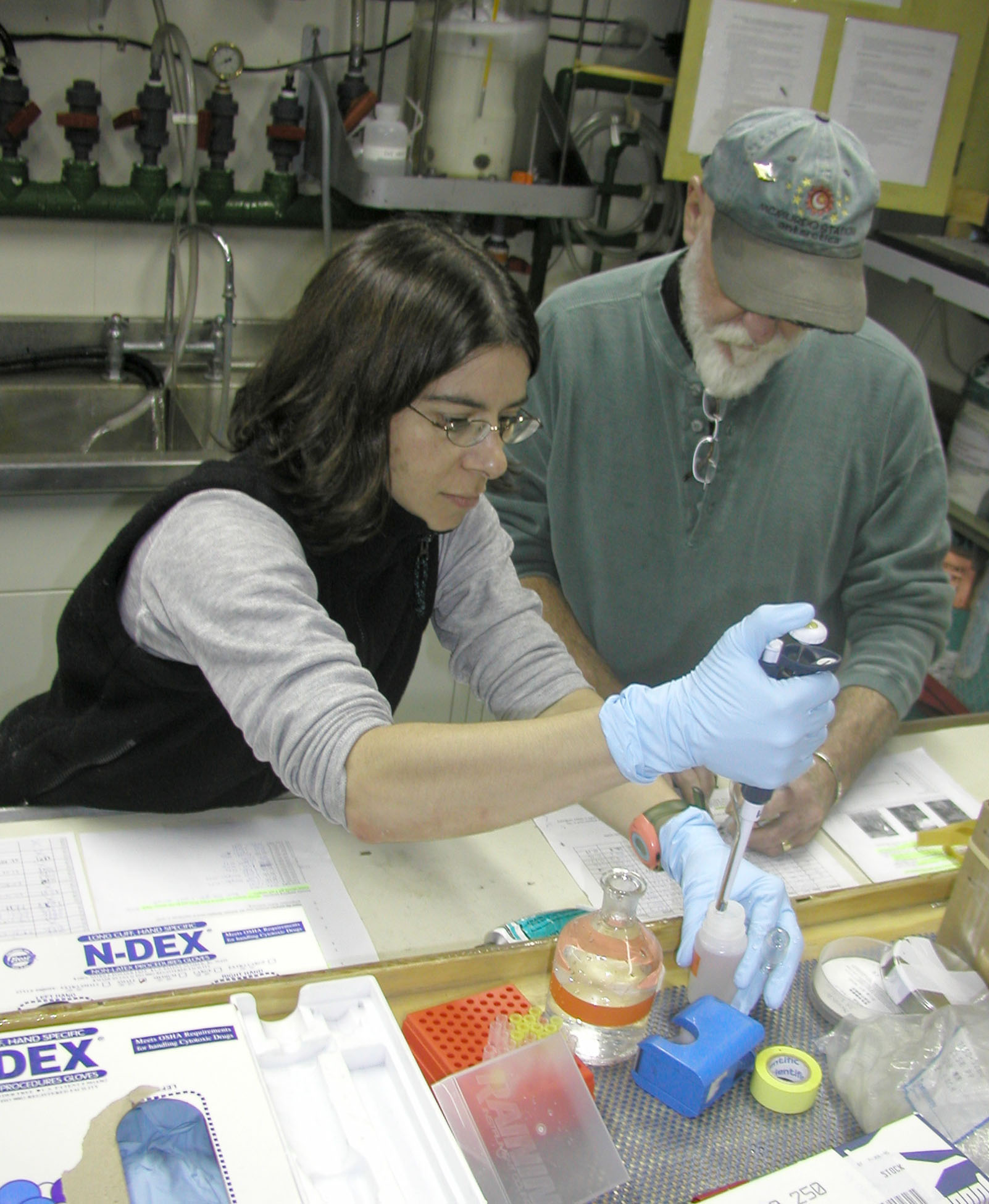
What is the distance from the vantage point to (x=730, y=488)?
64.8 inches

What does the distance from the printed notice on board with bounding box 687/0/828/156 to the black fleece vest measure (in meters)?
1.41

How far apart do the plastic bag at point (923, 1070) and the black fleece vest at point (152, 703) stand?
647 millimetres

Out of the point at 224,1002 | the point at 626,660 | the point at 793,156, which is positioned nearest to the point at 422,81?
the point at 793,156

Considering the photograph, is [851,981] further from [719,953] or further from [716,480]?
[716,480]

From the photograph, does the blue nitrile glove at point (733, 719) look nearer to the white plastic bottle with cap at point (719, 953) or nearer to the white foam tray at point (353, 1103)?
the white plastic bottle with cap at point (719, 953)

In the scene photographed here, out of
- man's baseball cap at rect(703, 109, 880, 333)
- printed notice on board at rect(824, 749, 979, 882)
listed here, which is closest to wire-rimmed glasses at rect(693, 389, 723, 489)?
man's baseball cap at rect(703, 109, 880, 333)

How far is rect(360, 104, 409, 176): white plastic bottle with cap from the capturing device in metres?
2.21

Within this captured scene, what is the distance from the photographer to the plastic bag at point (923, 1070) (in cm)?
89

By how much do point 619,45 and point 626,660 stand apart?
151 cm

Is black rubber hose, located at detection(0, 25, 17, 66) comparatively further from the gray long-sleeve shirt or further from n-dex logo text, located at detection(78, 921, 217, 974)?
n-dex logo text, located at detection(78, 921, 217, 974)

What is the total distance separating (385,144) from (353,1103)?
1856 millimetres

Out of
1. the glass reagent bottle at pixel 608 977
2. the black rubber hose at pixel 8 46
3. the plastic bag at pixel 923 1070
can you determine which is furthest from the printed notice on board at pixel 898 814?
the black rubber hose at pixel 8 46

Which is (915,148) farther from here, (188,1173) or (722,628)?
(188,1173)

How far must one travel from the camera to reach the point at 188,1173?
717mm
